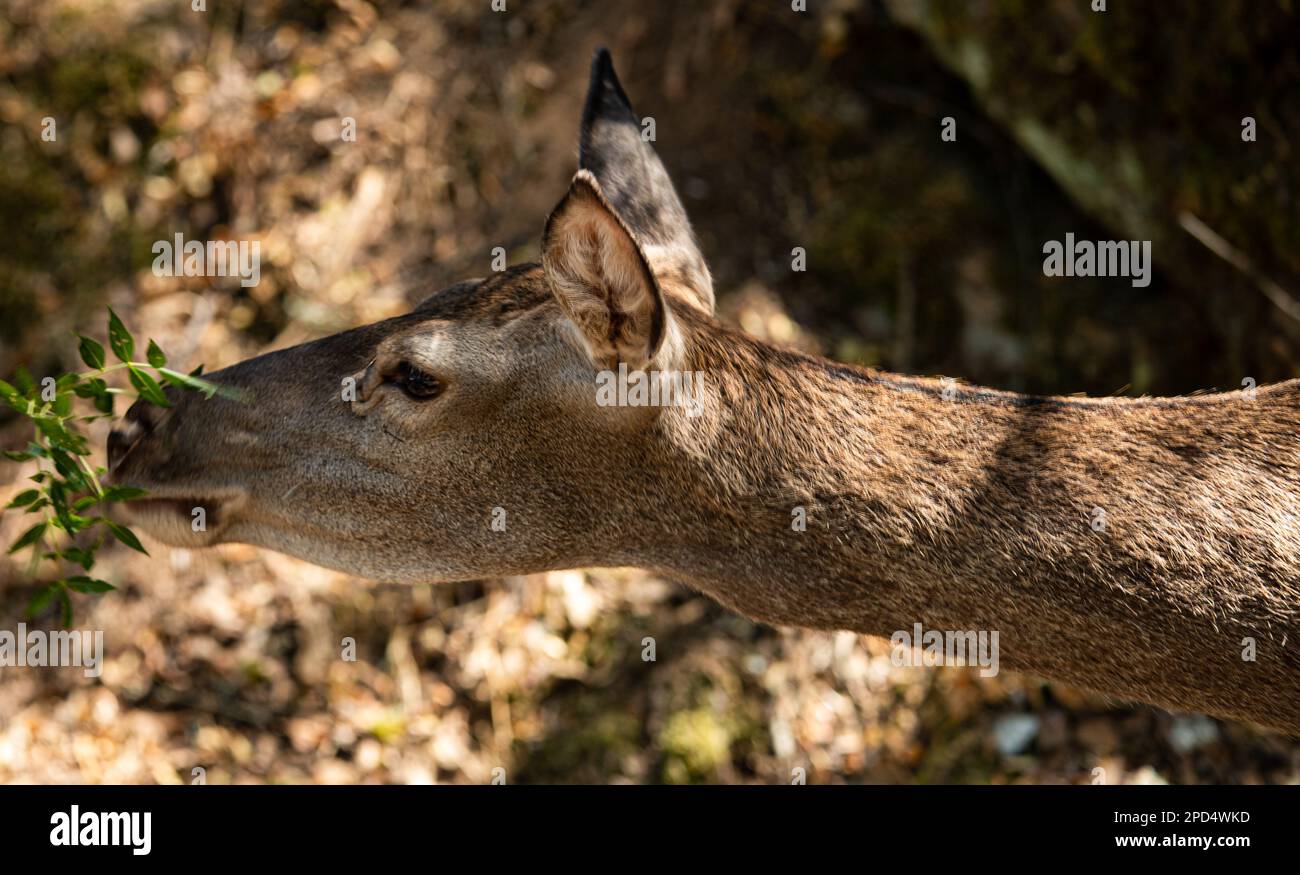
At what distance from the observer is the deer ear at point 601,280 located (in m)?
3.17

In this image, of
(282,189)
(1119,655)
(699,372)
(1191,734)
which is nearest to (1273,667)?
(1119,655)

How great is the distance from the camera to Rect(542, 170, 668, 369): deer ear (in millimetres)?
3172

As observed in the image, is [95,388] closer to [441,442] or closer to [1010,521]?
[441,442]

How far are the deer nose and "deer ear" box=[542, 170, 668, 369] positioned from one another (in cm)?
145

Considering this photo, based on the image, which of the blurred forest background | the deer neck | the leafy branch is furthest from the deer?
the blurred forest background

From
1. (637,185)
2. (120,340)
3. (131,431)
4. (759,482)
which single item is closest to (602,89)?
(637,185)

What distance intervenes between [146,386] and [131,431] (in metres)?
0.35

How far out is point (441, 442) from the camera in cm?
375

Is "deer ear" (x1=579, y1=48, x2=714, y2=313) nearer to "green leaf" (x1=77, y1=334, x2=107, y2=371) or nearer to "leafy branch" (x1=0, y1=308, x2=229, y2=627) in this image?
"leafy branch" (x1=0, y1=308, x2=229, y2=627)

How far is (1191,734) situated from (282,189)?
5913mm

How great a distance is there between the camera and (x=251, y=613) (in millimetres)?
6648

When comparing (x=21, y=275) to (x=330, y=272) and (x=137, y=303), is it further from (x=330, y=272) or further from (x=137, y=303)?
(x=330, y=272)

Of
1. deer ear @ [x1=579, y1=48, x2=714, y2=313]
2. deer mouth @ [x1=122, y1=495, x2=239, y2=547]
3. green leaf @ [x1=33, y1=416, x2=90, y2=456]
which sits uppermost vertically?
deer ear @ [x1=579, y1=48, x2=714, y2=313]

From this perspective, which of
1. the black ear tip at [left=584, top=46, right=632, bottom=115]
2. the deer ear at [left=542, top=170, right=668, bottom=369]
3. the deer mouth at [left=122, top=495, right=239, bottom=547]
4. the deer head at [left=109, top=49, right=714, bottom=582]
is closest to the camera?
the deer ear at [left=542, top=170, right=668, bottom=369]
